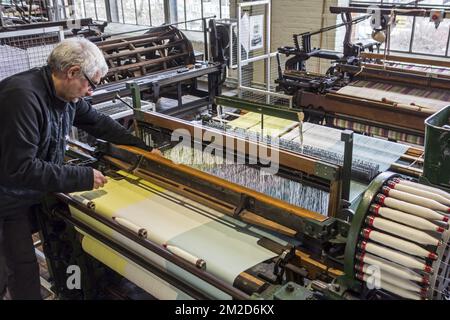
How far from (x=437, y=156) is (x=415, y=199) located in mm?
429

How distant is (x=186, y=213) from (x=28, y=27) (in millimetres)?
2876

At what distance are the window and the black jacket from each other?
5.30 metres

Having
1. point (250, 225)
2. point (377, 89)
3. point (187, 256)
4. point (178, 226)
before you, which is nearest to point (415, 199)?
point (250, 225)

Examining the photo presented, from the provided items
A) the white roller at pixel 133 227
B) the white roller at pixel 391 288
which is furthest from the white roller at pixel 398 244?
the white roller at pixel 133 227

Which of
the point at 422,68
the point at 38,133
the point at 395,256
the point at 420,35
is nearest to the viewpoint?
the point at 395,256

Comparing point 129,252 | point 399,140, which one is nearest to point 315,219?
point 129,252

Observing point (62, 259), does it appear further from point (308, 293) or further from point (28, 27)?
point (28, 27)

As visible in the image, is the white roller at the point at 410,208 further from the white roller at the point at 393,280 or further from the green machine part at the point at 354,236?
the white roller at the point at 393,280

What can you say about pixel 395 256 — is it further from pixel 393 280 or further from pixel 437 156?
pixel 437 156

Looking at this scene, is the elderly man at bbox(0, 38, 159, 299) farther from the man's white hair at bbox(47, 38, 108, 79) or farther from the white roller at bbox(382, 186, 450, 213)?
the white roller at bbox(382, 186, 450, 213)

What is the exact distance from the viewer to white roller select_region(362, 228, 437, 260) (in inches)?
53.8

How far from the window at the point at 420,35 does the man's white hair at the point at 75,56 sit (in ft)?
17.1

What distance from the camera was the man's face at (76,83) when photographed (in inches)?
74.0

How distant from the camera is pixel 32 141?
6.07 feet
